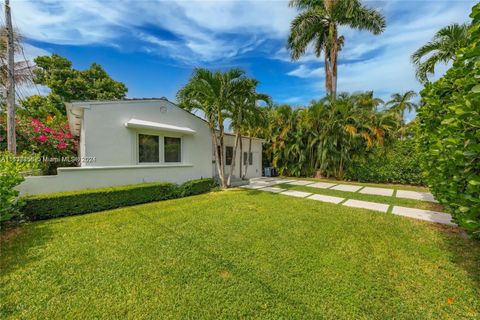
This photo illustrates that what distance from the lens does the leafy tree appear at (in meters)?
18.8

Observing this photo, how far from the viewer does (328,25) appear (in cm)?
1409

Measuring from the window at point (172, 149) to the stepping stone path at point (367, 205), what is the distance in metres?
7.46

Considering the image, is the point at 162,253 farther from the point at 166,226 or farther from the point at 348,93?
the point at 348,93

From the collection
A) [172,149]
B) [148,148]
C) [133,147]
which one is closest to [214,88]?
[172,149]

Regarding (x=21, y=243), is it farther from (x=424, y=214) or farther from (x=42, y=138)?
(x=424, y=214)

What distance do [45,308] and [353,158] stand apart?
14.2m

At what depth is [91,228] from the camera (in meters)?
4.48

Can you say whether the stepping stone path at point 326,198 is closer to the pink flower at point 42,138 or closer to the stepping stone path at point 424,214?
the stepping stone path at point 424,214

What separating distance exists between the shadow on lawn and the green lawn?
2 centimetres

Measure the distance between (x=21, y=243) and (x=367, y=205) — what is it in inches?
363

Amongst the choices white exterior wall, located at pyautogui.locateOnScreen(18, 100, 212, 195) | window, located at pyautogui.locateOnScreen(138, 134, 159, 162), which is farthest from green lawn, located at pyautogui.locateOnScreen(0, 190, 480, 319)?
window, located at pyautogui.locateOnScreen(138, 134, 159, 162)

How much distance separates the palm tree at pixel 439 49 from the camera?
7633 mm

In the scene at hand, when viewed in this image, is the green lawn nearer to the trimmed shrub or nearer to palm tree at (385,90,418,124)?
the trimmed shrub

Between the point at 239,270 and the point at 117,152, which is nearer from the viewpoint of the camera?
the point at 239,270
